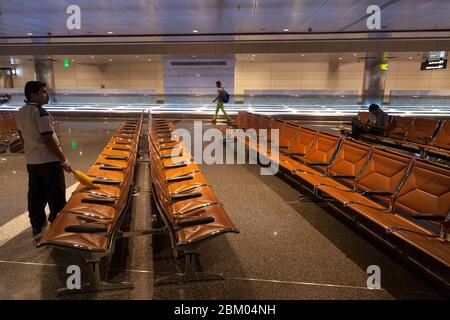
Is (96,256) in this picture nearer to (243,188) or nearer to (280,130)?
(243,188)

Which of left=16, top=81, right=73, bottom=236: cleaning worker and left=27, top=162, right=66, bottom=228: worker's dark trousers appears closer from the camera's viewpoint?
left=16, top=81, right=73, bottom=236: cleaning worker

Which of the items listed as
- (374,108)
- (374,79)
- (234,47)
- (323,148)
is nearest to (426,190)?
(323,148)

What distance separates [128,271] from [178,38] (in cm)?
1199

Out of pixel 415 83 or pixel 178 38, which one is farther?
pixel 415 83

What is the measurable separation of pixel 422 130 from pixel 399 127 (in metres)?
0.62

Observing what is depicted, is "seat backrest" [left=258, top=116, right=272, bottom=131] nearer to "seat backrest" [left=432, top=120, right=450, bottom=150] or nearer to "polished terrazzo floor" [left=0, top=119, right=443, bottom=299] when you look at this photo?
"polished terrazzo floor" [left=0, top=119, right=443, bottom=299]

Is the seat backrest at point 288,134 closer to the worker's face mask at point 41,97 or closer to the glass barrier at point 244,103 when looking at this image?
the worker's face mask at point 41,97

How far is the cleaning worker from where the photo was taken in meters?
2.91

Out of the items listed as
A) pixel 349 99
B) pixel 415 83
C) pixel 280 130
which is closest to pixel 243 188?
pixel 280 130

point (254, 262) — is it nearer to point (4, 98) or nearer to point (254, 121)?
point (254, 121)

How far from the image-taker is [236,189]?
481 centimetres

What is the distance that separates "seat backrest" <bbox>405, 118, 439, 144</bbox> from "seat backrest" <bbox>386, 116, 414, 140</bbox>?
4.3 inches

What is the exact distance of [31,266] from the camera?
2.69 meters

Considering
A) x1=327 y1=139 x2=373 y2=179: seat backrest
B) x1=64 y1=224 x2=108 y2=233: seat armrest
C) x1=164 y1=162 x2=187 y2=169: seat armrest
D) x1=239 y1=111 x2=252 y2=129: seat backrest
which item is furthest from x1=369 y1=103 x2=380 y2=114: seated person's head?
x1=64 y1=224 x2=108 y2=233: seat armrest
